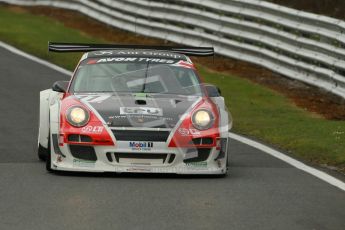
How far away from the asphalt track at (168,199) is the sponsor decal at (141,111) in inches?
24.0

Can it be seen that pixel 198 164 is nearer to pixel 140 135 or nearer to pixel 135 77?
pixel 140 135

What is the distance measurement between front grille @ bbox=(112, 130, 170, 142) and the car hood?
0.24 feet

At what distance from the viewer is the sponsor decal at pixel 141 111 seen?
1191 centimetres

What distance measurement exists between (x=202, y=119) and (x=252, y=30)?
35.7 ft

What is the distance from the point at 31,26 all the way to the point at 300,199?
1747cm

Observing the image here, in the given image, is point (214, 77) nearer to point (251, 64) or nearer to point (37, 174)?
point (251, 64)

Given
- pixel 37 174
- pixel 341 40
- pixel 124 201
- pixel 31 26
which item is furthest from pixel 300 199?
pixel 31 26

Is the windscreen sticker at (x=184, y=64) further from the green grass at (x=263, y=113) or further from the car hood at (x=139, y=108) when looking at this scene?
the green grass at (x=263, y=113)

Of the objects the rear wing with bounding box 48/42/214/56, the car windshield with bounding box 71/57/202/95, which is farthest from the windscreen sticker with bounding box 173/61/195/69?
the rear wing with bounding box 48/42/214/56

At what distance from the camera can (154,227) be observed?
362 inches

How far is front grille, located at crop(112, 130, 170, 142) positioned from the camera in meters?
11.7

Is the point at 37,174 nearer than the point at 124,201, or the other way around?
the point at 124,201

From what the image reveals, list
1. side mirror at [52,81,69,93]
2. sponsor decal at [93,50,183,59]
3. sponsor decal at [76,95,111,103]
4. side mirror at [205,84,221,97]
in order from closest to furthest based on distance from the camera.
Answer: sponsor decal at [76,95,111,103] → side mirror at [52,81,69,93] → side mirror at [205,84,221,97] → sponsor decal at [93,50,183,59]

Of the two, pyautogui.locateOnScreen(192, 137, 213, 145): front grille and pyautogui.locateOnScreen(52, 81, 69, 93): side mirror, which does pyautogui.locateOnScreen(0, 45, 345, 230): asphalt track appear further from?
pyautogui.locateOnScreen(52, 81, 69, 93): side mirror
